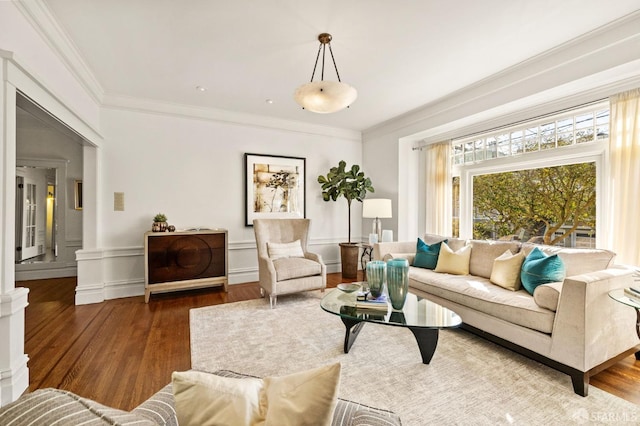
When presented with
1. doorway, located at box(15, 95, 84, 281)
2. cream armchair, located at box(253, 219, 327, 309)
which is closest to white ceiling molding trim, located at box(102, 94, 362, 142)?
cream armchair, located at box(253, 219, 327, 309)

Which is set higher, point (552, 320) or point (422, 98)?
point (422, 98)

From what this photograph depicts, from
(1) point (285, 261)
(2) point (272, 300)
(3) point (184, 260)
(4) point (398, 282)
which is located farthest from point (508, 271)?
(3) point (184, 260)

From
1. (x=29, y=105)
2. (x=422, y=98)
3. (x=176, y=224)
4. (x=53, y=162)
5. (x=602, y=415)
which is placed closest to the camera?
(x=602, y=415)

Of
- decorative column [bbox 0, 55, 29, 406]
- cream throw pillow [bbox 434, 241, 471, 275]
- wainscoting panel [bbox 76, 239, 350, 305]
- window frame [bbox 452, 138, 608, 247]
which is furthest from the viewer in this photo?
wainscoting panel [bbox 76, 239, 350, 305]

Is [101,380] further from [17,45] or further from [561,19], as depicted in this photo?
[561,19]

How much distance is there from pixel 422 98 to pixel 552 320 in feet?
9.89

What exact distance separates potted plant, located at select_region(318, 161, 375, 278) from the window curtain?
97 centimetres

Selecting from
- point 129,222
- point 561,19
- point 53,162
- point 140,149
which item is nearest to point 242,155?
point 140,149

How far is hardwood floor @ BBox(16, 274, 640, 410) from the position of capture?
6.66 feet

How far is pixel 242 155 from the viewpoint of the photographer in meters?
4.84

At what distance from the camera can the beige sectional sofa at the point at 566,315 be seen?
196 cm

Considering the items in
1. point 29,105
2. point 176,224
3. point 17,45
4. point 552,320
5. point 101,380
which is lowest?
point 101,380

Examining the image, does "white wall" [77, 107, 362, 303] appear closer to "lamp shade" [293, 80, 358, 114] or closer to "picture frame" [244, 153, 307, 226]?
"picture frame" [244, 153, 307, 226]

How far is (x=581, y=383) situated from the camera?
191 cm
